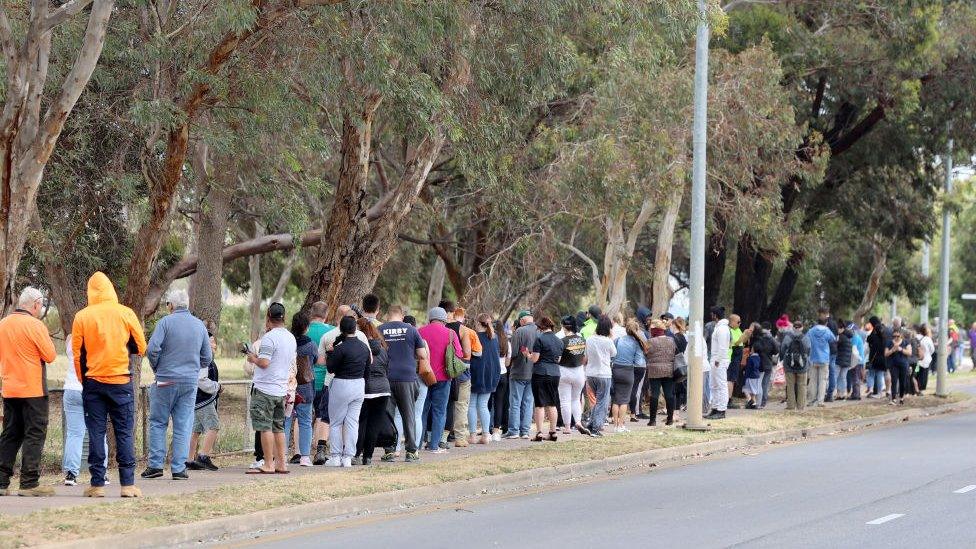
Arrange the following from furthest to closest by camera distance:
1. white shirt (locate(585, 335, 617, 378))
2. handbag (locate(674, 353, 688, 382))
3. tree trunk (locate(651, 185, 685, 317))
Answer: tree trunk (locate(651, 185, 685, 317)) → handbag (locate(674, 353, 688, 382)) → white shirt (locate(585, 335, 617, 378))

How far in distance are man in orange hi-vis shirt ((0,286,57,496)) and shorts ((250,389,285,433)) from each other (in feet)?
8.06

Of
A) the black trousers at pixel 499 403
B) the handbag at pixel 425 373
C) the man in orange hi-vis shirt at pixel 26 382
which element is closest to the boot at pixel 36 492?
the man in orange hi-vis shirt at pixel 26 382

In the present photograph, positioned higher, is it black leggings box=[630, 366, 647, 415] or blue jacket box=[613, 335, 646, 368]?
blue jacket box=[613, 335, 646, 368]

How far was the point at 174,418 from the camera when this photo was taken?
13.5 metres

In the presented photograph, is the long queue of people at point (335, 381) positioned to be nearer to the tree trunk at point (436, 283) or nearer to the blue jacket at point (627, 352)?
the blue jacket at point (627, 352)

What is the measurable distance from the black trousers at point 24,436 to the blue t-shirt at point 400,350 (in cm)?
456

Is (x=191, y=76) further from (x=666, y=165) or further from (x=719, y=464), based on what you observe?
(x=666, y=165)

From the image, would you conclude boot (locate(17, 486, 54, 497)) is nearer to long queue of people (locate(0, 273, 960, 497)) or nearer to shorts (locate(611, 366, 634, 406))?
long queue of people (locate(0, 273, 960, 497))

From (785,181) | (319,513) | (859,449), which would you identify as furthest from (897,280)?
(319,513)

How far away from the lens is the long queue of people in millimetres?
12109

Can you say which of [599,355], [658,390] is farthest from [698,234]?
[658,390]

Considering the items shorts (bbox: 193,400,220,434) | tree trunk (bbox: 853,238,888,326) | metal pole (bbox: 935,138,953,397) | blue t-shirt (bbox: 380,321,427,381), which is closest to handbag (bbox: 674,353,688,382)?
blue t-shirt (bbox: 380,321,427,381)

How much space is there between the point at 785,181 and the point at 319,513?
63.2 ft

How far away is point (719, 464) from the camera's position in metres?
17.3
